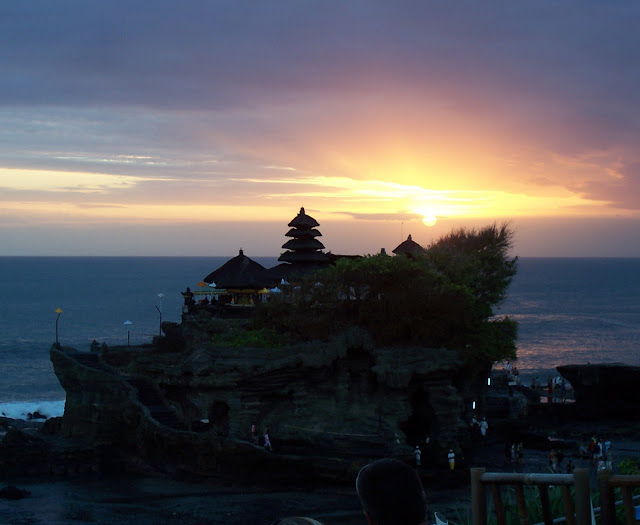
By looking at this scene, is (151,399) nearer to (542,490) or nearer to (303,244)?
(303,244)

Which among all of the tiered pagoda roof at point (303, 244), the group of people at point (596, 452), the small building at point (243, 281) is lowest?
the group of people at point (596, 452)

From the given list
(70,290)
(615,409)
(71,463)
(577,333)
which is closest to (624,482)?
(71,463)

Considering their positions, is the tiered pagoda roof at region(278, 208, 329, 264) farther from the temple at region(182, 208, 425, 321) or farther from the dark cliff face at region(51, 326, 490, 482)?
the dark cliff face at region(51, 326, 490, 482)

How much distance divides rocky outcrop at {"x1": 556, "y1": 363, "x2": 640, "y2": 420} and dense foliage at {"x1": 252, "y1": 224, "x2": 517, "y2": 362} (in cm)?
1099

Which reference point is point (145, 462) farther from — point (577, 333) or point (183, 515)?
point (577, 333)

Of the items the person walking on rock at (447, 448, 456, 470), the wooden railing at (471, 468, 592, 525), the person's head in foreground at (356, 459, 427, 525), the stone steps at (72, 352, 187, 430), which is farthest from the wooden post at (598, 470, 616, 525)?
the stone steps at (72, 352, 187, 430)

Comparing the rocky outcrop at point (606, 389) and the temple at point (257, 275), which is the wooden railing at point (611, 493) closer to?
the temple at point (257, 275)

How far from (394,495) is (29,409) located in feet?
187

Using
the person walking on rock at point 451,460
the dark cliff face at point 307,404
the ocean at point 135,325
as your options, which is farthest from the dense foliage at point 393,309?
the ocean at point 135,325

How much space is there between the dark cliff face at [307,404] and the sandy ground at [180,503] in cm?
158

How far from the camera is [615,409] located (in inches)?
1829

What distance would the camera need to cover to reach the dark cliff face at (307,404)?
3186cm

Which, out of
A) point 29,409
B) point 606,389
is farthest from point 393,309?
point 29,409

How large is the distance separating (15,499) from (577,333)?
8584 centimetres
